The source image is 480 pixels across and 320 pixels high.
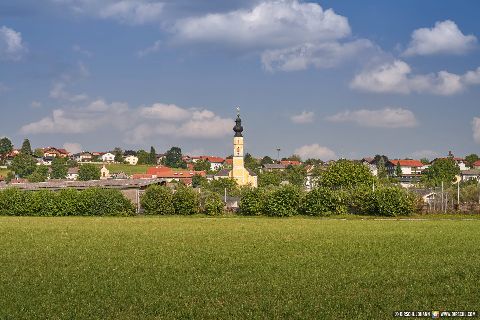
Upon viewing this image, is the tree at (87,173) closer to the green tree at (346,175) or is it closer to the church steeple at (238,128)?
the church steeple at (238,128)

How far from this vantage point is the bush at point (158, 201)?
2231 inches

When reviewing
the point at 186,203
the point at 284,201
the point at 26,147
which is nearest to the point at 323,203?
the point at 284,201

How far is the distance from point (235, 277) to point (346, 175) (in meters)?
76.3

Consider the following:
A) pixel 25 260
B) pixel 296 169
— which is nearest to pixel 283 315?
pixel 25 260

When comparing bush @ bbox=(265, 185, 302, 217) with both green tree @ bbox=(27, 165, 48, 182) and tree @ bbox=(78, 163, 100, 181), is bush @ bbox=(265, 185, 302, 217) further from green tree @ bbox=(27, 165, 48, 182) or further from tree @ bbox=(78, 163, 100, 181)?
tree @ bbox=(78, 163, 100, 181)

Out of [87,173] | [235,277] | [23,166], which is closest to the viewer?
[235,277]

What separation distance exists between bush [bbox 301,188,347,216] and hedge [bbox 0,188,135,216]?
1638 centimetres

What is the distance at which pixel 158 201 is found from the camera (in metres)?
56.8

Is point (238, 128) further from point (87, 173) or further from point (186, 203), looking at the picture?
point (186, 203)

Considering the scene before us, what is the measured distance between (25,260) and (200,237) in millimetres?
10481

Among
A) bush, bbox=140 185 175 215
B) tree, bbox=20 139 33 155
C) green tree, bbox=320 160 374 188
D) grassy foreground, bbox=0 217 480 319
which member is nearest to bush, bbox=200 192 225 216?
bush, bbox=140 185 175 215

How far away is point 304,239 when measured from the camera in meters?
28.9

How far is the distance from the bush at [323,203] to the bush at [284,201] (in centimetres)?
90

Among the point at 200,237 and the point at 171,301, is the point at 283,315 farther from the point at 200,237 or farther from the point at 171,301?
the point at 200,237
